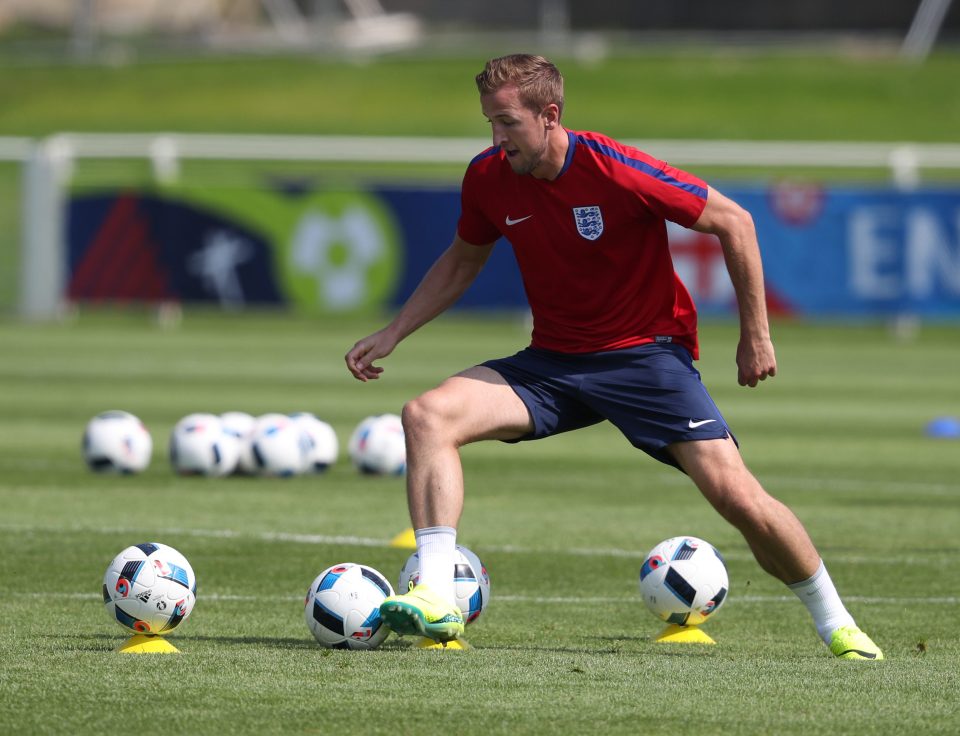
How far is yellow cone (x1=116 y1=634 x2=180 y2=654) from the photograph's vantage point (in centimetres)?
723

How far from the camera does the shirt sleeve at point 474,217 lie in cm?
777

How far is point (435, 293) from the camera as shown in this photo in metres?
8.00

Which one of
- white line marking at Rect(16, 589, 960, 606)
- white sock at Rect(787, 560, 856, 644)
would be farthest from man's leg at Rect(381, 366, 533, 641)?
white line marking at Rect(16, 589, 960, 606)

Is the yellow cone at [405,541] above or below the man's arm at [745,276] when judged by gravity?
below

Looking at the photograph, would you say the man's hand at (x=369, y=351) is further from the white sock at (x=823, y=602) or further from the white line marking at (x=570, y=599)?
the white sock at (x=823, y=602)

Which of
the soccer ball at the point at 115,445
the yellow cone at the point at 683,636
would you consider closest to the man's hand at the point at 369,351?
the yellow cone at the point at 683,636

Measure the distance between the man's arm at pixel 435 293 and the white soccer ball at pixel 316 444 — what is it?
5586 mm

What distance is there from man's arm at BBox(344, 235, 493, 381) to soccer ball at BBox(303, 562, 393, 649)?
2.98ft

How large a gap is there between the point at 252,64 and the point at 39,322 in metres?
27.6

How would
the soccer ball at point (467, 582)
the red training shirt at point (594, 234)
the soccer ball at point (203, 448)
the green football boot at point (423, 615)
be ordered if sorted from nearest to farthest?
1. the green football boot at point (423, 615)
2. the red training shirt at point (594, 234)
3. the soccer ball at point (467, 582)
4. the soccer ball at point (203, 448)

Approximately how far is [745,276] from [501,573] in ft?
9.45

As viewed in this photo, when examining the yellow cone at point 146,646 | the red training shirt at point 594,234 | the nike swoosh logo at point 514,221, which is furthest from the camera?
the nike swoosh logo at point 514,221

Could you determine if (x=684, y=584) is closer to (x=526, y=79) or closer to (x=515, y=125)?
(x=515, y=125)

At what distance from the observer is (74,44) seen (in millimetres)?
58062
